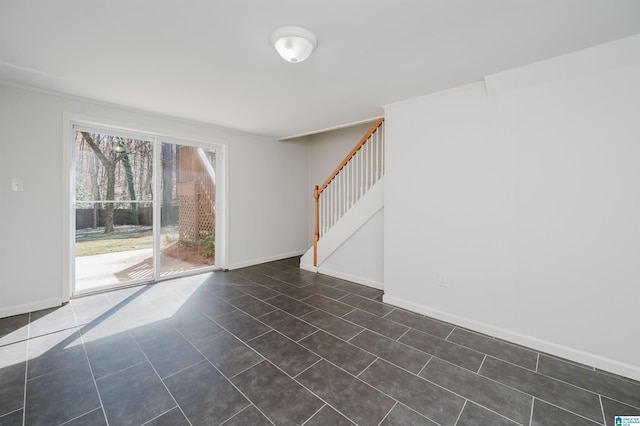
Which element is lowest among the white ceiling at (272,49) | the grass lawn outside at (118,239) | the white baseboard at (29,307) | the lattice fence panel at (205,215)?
the white baseboard at (29,307)

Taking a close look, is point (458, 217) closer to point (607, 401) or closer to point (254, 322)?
point (607, 401)

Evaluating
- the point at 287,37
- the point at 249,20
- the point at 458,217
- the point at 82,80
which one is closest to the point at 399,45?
the point at 287,37

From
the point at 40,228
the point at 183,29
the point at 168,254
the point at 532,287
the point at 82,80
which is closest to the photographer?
the point at 183,29

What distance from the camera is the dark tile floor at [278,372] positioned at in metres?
1.57

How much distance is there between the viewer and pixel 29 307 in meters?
2.87

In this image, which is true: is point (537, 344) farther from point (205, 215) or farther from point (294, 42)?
point (205, 215)

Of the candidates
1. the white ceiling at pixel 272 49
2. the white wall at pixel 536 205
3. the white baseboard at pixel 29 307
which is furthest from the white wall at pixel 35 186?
the white wall at pixel 536 205

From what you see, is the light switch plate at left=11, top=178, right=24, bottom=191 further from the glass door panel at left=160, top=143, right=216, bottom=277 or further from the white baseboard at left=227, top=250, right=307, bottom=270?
the white baseboard at left=227, top=250, right=307, bottom=270

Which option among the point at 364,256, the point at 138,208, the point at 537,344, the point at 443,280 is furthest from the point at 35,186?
the point at 537,344

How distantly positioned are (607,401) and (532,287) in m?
0.85

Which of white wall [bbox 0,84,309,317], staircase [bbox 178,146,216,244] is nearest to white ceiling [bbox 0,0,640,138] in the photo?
white wall [bbox 0,84,309,317]

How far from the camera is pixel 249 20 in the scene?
1720 mm

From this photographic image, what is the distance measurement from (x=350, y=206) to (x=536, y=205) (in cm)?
239

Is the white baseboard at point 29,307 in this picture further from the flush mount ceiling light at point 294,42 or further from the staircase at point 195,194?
the flush mount ceiling light at point 294,42
